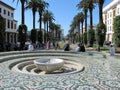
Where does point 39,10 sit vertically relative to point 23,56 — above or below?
above

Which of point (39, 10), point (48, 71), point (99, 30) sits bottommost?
point (48, 71)

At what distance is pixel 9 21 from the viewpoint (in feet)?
197

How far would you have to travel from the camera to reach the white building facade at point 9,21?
5528 cm

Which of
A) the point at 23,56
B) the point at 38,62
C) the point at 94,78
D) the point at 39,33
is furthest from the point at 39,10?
→ the point at 94,78

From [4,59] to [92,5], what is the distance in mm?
33925

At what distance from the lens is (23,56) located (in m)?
16.1

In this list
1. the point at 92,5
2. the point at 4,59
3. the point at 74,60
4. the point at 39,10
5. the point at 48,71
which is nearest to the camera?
the point at 48,71

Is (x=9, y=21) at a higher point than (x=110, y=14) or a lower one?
lower

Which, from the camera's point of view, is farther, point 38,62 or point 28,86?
point 38,62

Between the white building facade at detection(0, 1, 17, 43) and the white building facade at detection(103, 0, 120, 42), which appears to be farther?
the white building facade at detection(103, 0, 120, 42)

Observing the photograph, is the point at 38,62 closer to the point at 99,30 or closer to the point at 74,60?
the point at 74,60

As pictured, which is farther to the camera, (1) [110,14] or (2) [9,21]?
(1) [110,14]

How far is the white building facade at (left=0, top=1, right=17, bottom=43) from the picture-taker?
55.3 m

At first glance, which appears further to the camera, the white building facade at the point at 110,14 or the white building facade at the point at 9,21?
the white building facade at the point at 110,14
